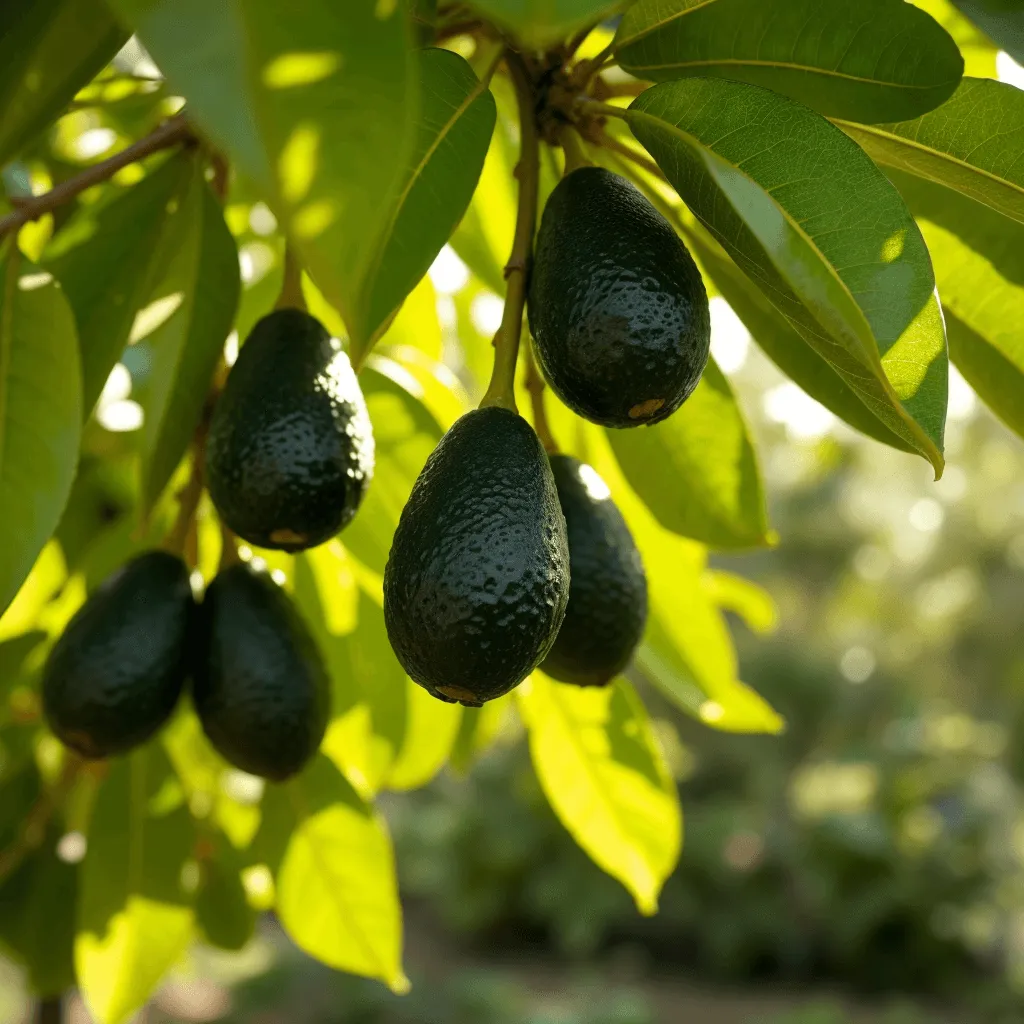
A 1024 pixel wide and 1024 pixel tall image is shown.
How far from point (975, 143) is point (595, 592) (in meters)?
0.44

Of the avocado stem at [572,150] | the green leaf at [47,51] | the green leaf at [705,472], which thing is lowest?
the green leaf at [705,472]

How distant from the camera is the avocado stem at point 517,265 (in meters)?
0.82

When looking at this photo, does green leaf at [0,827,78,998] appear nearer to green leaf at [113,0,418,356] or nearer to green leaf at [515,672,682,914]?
green leaf at [515,672,682,914]

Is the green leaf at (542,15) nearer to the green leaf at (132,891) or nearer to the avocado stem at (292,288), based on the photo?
the avocado stem at (292,288)

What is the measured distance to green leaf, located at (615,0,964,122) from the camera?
0.75m

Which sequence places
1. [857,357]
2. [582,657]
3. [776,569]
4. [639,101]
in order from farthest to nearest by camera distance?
[776,569] → [582,657] → [639,101] → [857,357]

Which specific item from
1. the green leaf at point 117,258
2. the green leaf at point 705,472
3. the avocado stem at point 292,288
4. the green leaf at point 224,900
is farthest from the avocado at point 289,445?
the green leaf at point 224,900

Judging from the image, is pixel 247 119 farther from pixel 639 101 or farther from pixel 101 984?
pixel 101 984

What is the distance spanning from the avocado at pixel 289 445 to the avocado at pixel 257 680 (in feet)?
0.45

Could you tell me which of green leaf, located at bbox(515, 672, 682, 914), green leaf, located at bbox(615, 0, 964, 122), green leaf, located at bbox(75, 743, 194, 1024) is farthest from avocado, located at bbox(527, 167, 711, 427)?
green leaf, located at bbox(75, 743, 194, 1024)

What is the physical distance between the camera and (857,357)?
62 centimetres

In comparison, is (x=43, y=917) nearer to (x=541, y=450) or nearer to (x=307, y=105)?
(x=541, y=450)

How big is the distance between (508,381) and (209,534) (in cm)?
65

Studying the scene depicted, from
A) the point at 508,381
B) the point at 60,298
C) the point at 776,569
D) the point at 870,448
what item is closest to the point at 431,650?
the point at 508,381
